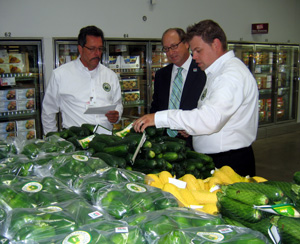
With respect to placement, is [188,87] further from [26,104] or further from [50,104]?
[26,104]

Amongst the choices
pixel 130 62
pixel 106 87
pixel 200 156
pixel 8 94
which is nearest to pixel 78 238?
pixel 200 156

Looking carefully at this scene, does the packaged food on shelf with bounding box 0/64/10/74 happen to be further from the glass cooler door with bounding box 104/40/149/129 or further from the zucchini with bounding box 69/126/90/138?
the zucchini with bounding box 69/126/90/138

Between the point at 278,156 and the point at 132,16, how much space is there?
395 cm

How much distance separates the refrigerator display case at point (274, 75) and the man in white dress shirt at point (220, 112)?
5283 millimetres

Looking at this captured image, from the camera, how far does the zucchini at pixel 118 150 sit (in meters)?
2.18

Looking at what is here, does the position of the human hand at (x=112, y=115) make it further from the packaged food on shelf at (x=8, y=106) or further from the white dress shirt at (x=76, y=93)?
the packaged food on shelf at (x=8, y=106)

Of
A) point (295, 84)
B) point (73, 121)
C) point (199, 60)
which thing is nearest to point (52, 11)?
point (73, 121)

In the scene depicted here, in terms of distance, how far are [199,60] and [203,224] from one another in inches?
69.8

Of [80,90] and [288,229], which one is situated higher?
[80,90]

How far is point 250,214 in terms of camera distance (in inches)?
48.7

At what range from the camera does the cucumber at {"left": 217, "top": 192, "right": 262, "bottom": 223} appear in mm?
1238

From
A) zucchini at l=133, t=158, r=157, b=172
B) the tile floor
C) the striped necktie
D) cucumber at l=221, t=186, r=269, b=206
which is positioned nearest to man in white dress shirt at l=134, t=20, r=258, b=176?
zucchini at l=133, t=158, r=157, b=172

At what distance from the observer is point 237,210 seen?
1.29 metres

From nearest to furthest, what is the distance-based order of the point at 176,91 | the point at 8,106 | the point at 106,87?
1. the point at 176,91
2. the point at 106,87
3. the point at 8,106
